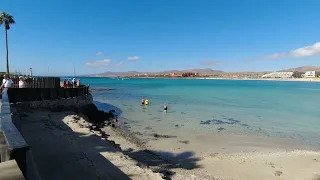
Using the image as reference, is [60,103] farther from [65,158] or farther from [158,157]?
[65,158]

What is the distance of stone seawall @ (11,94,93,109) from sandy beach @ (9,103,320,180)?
1.30 metres

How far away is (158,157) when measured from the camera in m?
13.8

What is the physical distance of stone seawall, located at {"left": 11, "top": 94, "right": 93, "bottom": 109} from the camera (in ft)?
65.9

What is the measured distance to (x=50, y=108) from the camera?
870 inches

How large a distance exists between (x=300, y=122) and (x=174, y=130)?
1496cm

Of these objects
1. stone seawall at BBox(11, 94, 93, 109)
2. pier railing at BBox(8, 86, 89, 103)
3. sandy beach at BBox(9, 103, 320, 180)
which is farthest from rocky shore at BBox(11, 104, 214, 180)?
stone seawall at BBox(11, 94, 93, 109)

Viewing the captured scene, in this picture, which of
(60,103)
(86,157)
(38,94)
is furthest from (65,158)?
(60,103)

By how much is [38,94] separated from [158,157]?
1328 cm

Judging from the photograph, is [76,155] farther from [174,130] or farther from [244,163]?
[174,130]

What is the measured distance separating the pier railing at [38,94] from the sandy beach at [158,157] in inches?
61.6

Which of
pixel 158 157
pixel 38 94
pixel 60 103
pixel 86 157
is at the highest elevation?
pixel 38 94

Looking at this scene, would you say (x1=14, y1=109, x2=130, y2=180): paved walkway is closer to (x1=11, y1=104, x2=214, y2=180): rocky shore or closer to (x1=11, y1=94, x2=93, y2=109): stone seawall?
(x1=11, y1=104, x2=214, y2=180): rocky shore

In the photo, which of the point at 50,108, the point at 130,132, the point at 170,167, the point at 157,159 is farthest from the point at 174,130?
the point at 50,108

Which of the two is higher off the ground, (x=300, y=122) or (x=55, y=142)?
(x=55, y=142)
